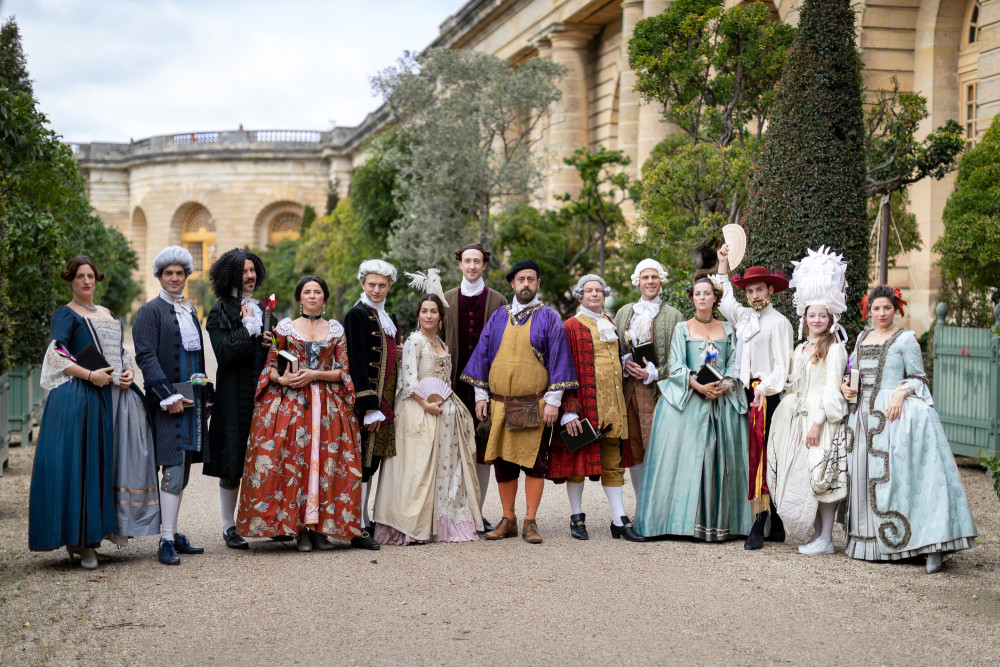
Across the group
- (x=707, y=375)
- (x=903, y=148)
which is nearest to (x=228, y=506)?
(x=707, y=375)

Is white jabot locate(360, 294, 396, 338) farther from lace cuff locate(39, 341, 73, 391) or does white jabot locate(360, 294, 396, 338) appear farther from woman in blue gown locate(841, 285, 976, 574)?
woman in blue gown locate(841, 285, 976, 574)

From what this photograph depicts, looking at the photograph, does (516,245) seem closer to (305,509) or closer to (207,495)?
(207,495)

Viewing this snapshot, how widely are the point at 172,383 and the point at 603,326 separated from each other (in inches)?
Result: 115

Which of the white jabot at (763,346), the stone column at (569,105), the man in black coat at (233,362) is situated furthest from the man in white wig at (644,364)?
the stone column at (569,105)

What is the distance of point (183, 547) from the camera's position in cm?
639

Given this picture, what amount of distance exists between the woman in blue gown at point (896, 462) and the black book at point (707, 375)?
33.0 inches

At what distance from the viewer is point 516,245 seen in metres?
18.7

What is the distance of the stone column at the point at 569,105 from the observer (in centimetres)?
2453

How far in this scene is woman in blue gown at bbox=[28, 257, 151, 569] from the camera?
18.8ft

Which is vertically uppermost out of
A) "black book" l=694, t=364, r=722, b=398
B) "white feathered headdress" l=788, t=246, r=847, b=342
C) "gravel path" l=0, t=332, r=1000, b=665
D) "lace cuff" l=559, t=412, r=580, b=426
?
"white feathered headdress" l=788, t=246, r=847, b=342

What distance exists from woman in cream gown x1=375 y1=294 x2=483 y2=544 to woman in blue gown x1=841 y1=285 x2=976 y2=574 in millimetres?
2545

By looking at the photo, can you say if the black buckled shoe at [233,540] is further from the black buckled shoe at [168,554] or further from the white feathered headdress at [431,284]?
the white feathered headdress at [431,284]

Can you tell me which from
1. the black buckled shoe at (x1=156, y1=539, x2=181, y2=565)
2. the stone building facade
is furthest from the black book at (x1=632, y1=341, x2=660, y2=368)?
the stone building facade

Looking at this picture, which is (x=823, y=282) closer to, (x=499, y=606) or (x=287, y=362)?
(x=499, y=606)
